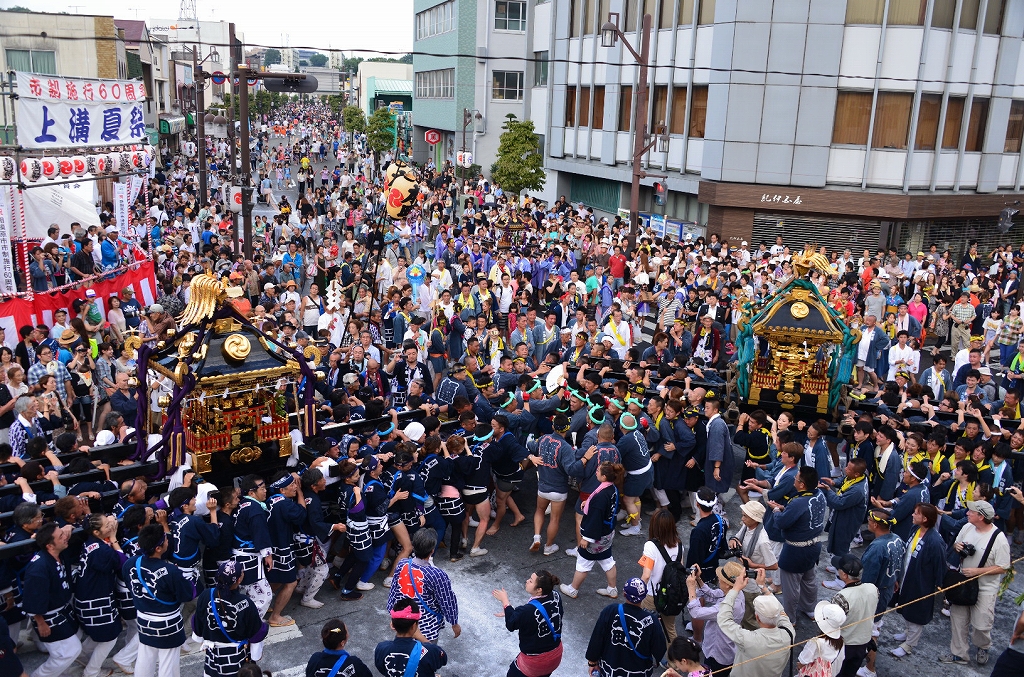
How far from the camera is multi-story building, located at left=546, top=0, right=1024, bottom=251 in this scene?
23.6m

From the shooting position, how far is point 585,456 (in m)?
8.95

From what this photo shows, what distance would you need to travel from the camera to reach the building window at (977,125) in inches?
973

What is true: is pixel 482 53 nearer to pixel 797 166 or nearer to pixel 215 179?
pixel 215 179

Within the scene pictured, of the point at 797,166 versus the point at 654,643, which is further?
the point at 797,166

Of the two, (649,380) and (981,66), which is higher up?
(981,66)

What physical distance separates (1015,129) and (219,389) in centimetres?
2604

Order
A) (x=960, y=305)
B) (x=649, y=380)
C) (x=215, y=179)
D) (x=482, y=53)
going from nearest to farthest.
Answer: (x=649, y=380) → (x=960, y=305) → (x=215, y=179) → (x=482, y=53)

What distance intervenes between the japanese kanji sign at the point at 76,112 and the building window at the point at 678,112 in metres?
16.5

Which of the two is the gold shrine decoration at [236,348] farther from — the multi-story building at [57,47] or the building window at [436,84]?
the building window at [436,84]

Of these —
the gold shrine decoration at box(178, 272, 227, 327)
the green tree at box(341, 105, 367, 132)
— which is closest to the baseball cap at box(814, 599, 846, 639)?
the gold shrine decoration at box(178, 272, 227, 327)

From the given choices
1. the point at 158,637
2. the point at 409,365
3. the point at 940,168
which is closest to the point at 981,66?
the point at 940,168

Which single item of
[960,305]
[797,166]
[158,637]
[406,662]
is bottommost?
[158,637]

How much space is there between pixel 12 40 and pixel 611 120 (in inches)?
923

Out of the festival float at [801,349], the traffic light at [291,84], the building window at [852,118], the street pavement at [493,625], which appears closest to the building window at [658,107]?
the building window at [852,118]
